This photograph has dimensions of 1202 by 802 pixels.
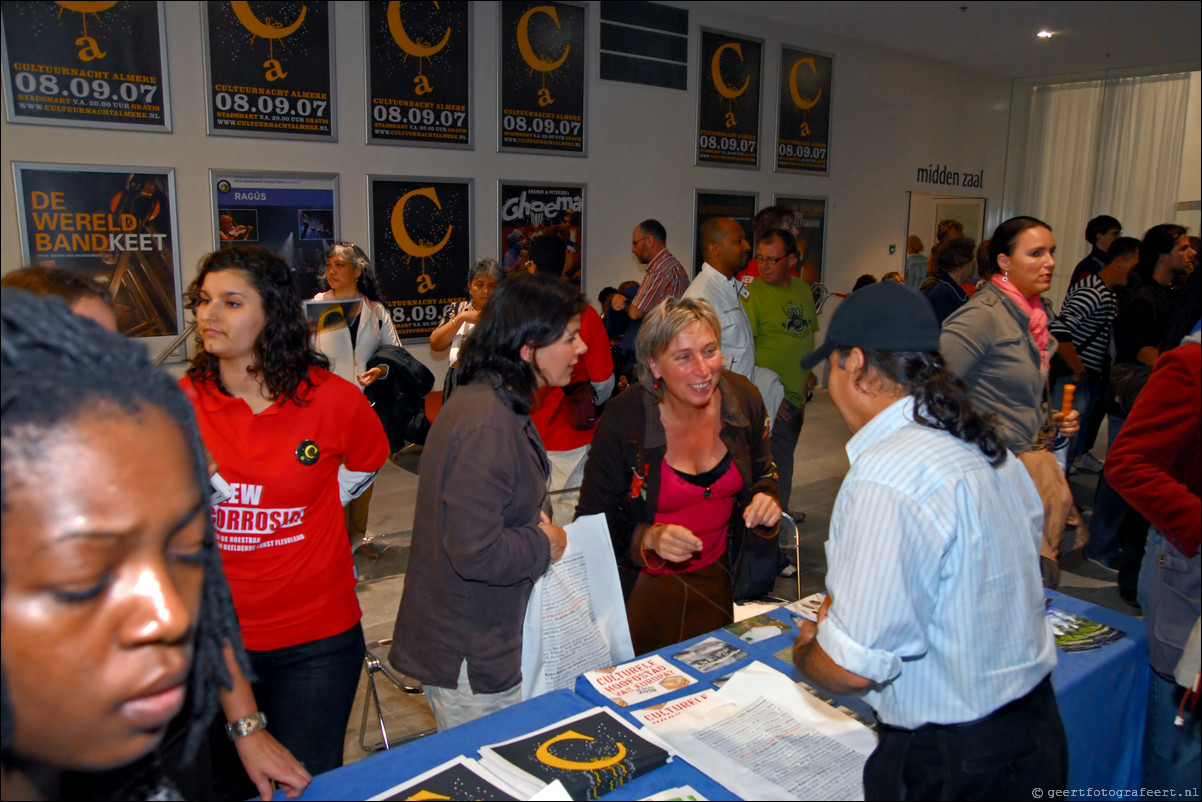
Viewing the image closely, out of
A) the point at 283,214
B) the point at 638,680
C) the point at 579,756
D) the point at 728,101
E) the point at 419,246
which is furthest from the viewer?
the point at 728,101

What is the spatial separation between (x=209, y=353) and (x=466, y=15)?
5.76m

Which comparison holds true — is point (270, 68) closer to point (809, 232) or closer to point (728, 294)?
point (728, 294)

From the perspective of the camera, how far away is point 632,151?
8242mm

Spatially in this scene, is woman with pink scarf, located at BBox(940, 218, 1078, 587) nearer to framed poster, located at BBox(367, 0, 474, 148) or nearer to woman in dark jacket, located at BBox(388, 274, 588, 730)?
woman in dark jacket, located at BBox(388, 274, 588, 730)

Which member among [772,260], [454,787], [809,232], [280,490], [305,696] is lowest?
[305,696]

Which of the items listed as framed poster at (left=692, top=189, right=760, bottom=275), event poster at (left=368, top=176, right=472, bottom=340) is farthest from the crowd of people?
framed poster at (left=692, top=189, right=760, bottom=275)

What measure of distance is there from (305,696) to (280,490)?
1.72 ft

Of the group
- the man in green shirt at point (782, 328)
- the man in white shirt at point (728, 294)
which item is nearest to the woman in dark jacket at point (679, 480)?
the man in white shirt at point (728, 294)

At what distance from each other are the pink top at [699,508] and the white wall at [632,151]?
183 inches

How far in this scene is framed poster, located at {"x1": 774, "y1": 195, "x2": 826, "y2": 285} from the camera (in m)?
9.77

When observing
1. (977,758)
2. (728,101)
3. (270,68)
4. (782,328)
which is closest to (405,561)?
(782,328)

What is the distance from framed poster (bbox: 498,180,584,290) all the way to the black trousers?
6.13m

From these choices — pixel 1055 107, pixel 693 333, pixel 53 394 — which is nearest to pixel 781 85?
pixel 1055 107

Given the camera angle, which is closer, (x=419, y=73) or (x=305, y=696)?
(x=305, y=696)
